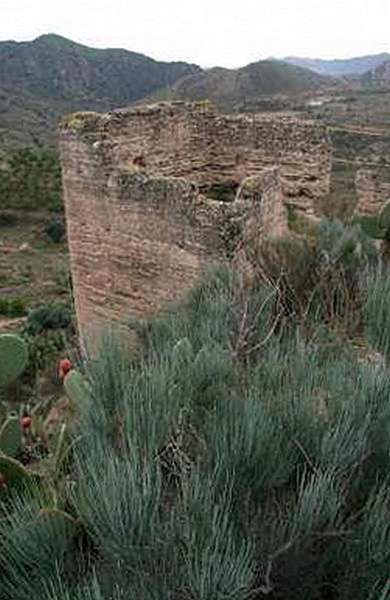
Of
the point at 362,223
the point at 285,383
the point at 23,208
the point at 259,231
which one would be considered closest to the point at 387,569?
the point at 285,383

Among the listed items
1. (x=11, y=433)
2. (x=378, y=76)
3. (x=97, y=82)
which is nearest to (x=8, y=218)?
(x=11, y=433)

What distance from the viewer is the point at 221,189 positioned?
10.2m

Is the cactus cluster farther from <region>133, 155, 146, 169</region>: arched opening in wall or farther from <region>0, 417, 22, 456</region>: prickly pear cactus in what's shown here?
<region>133, 155, 146, 169</region>: arched opening in wall

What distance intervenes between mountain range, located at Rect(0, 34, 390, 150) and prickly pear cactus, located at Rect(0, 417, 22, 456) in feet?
209

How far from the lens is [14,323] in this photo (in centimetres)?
2216

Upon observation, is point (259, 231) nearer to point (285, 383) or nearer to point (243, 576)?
point (285, 383)

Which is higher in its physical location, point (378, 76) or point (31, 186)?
point (31, 186)

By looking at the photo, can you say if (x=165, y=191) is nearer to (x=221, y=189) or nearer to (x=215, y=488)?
(x=221, y=189)

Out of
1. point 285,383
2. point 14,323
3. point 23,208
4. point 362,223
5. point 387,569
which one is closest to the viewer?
point 387,569

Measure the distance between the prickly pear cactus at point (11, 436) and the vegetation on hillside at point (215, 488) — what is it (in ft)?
1.61

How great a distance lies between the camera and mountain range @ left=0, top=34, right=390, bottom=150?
83.9 metres


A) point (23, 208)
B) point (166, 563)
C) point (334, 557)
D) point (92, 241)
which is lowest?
point (23, 208)

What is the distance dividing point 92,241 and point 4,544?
6.26 meters

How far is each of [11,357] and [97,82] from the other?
407 feet
